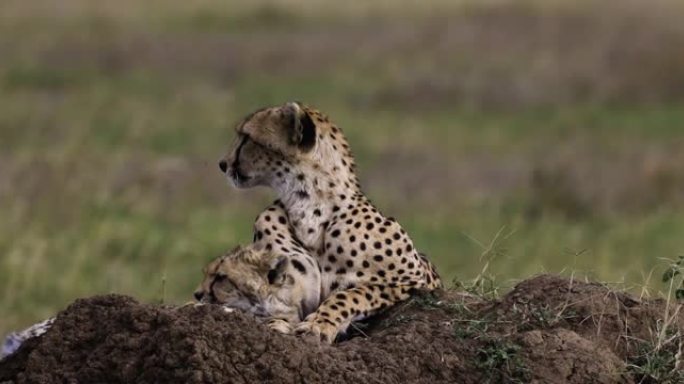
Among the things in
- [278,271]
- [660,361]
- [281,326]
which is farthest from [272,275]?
[660,361]

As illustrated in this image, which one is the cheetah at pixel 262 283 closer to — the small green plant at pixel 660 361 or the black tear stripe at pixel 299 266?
the black tear stripe at pixel 299 266

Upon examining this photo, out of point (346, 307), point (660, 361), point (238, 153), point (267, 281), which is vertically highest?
point (238, 153)

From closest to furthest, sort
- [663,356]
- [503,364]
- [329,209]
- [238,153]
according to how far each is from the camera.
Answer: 1. [503,364]
2. [663,356]
3. [329,209]
4. [238,153]

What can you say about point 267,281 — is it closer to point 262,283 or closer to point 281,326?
point 262,283

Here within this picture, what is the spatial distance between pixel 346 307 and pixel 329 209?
0.45 metres

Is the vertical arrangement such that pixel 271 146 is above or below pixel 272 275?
above

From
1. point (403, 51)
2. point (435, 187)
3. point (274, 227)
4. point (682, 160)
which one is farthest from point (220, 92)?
point (274, 227)

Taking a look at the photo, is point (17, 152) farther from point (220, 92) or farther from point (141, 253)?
point (220, 92)

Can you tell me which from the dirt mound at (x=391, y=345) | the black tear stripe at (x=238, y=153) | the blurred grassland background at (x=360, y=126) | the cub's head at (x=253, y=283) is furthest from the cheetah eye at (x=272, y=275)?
the blurred grassland background at (x=360, y=126)

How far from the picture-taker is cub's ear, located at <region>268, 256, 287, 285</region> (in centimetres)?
472

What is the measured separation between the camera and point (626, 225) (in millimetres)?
→ 12156

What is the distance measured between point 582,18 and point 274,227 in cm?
1664

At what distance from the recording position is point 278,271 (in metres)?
4.73

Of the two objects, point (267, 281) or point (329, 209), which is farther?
point (329, 209)
